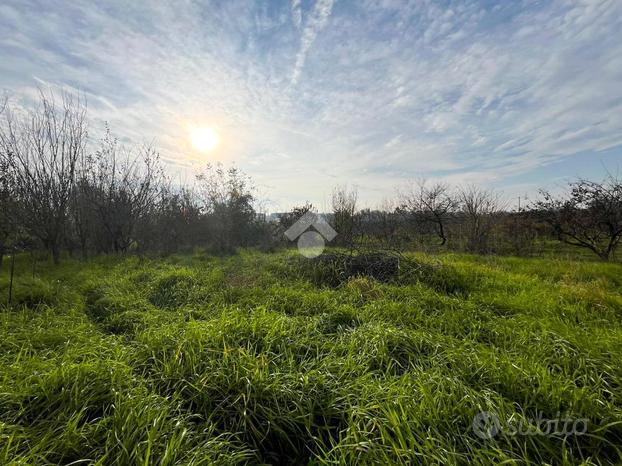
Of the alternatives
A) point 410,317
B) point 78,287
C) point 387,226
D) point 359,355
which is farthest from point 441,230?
point 78,287

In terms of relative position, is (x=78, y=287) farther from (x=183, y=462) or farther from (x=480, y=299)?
(x=480, y=299)

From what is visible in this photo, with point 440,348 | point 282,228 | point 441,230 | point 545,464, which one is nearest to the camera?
point 545,464

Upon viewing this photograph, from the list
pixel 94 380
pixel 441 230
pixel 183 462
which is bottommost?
pixel 183 462

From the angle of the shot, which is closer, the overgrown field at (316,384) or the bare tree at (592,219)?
the overgrown field at (316,384)

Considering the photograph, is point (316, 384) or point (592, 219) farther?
point (592, 219)

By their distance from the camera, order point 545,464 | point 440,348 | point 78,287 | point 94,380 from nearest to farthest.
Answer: point 545,464, point 94,380, point 440,348, point 78,287

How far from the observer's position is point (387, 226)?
42.3 ft

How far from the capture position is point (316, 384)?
178 cm

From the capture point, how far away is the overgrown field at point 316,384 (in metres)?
1.28

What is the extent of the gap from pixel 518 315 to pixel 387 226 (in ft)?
33.1

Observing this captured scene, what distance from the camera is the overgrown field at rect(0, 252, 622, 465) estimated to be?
1.28 metres

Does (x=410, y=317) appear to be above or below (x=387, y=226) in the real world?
below

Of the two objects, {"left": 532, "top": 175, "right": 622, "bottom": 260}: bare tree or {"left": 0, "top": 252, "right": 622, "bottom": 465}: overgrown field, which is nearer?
{"left": 0, "top": 252, "right": 622, "bottom": 465}: overgrown field

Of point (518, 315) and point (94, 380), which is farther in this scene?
point (518, 315)
